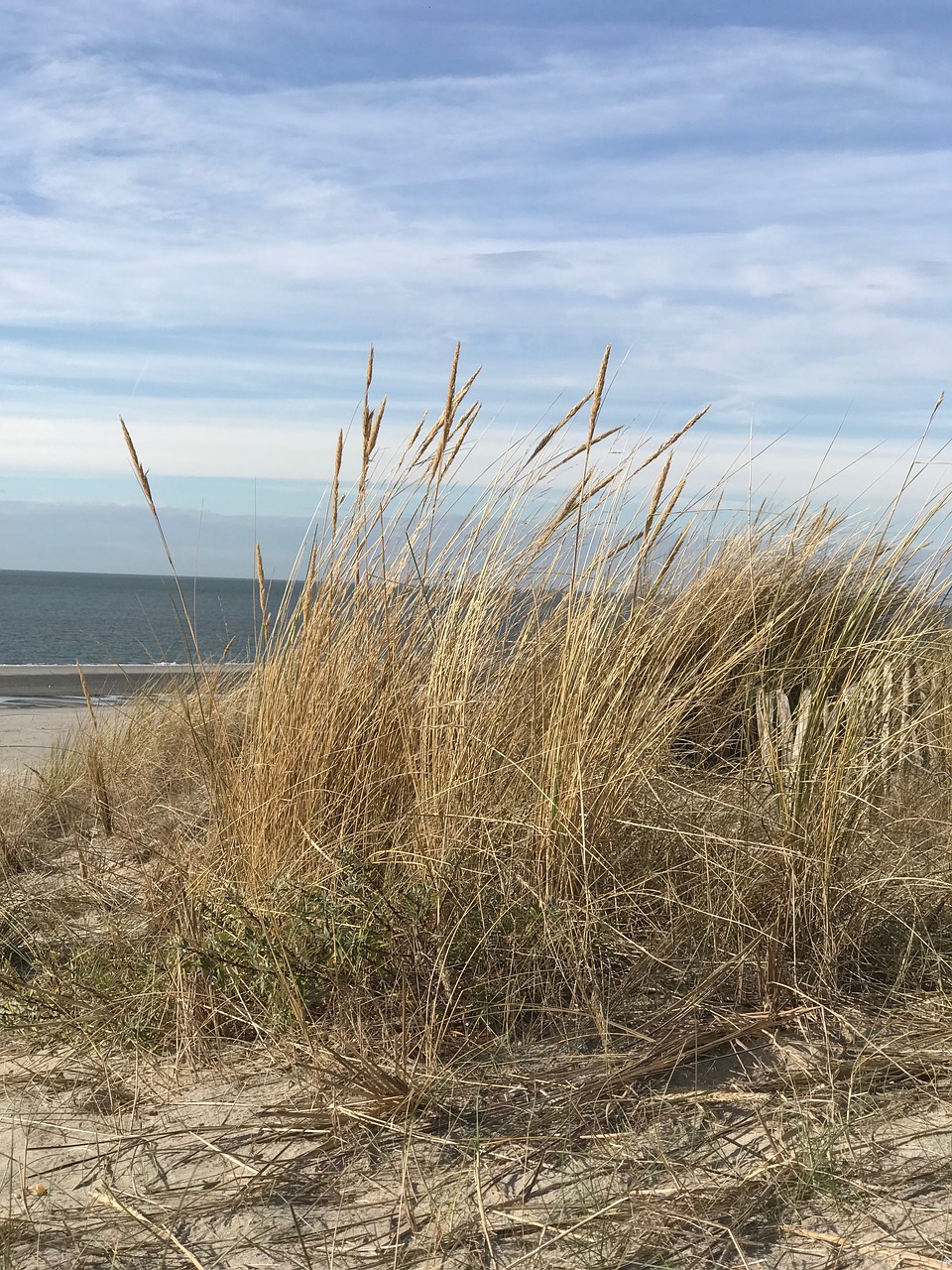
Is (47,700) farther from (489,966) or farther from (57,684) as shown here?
(489,966)

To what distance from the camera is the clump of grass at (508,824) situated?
192cm

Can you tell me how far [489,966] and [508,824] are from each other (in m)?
0.31

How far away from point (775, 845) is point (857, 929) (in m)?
0.25

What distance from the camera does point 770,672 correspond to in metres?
3.64

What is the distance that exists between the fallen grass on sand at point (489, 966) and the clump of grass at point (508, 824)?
1 cm

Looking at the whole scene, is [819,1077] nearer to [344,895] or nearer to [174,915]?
[344,895]

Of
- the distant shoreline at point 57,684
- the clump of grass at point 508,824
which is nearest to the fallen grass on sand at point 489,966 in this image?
the clump of grass at point 508,824

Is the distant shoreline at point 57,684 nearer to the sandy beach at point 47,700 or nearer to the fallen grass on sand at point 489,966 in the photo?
the sandy beach at point 47,700

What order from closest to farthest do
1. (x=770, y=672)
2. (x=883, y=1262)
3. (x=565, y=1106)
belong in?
(x=883, y=1262) → (x=565, y=1106) → (x=770, y=672)

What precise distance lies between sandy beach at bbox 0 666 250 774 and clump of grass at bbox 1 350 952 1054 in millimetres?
1096

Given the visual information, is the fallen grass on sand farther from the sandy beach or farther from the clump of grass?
the sandy beach

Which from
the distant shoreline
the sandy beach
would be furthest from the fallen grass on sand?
the distant shoreline

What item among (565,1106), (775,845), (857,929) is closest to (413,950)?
(565,1106)

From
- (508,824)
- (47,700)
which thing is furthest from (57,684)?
(508,824)
